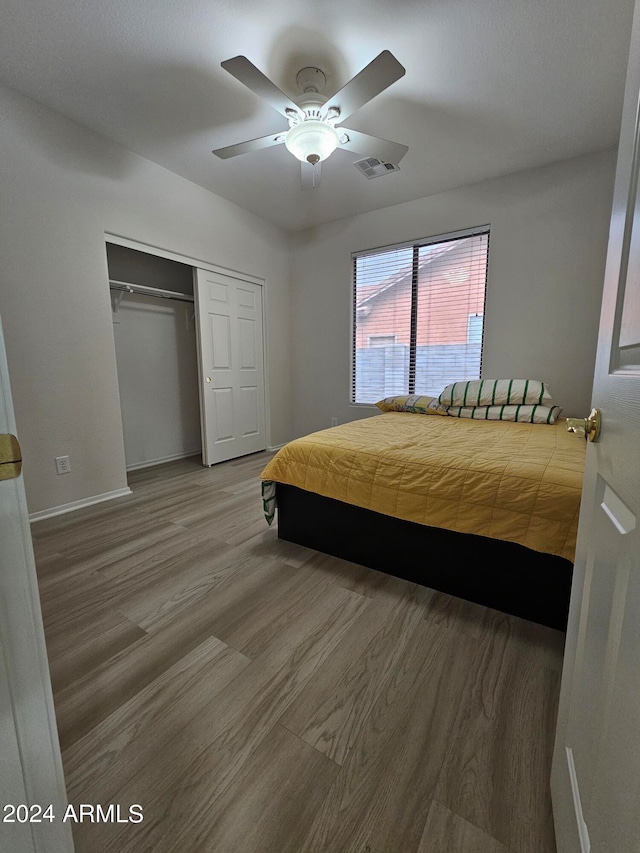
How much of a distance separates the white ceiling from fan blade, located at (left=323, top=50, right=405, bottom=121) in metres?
0.29

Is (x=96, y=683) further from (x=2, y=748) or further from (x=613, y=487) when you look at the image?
(x=613, y=487)

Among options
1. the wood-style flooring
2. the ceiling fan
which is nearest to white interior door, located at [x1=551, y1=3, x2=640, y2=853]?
the wood-style flooring

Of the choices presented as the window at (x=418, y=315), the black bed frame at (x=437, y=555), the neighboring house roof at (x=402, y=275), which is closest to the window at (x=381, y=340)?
the window at (x=418, y=315)

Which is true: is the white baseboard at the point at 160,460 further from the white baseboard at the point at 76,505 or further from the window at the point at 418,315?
the window at the point at 418,315

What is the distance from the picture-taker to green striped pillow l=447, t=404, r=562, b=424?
2494 millimetres

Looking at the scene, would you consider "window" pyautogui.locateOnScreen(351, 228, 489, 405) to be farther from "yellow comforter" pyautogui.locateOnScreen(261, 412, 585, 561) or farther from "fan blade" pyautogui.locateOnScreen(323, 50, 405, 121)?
"fan blade" pyautogui.locateOnScreen(323, 50, 405, 121)

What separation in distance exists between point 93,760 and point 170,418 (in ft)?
11.0

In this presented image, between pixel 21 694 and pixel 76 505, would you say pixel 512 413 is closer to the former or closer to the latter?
pixel 21 694

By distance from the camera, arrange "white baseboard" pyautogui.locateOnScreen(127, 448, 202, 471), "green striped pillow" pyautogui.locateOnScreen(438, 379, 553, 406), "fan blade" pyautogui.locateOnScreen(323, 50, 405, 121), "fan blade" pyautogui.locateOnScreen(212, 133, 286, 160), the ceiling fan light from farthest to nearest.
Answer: "white baseboard" pyautogui.locateOnScreen(127, 448, 202, 471), "green striped pillow" pyautogui.locateOnScreen(438, 379, 553, 406), "fan blade" pyautogui.locateOnScreen(212, 133, 286, 160), the ceiling fan light, "fan blade" pyautogui.locateOnScreen(323, 50, 405, 121)

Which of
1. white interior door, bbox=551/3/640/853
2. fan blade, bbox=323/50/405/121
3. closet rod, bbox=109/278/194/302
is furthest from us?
closet rod, bbox=109/278/194/302

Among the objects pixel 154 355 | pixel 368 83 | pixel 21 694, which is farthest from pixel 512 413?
pixel 154 355

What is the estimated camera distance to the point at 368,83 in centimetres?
162

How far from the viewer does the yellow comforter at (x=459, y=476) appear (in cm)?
126

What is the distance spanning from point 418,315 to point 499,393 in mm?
1354
